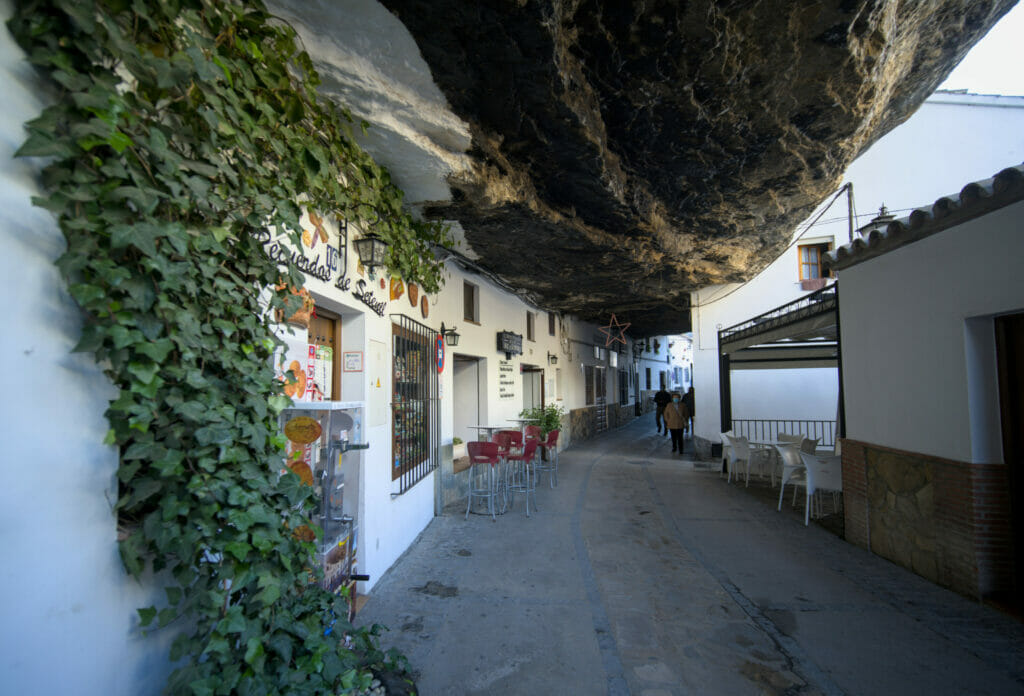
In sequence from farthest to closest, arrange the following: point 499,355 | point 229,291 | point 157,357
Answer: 1. point 499,355
2. point 229,291
3. point 157,357

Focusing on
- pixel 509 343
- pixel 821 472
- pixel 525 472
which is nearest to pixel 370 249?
pixel 525 472

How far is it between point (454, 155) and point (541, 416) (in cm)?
692

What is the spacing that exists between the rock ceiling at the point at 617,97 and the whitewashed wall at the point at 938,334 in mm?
1752

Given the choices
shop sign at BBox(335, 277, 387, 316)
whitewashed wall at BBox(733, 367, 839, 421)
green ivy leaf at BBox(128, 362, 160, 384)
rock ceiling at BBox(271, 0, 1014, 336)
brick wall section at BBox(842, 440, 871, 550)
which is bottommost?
brick wall section at BBox(842, 440, 871, 550)

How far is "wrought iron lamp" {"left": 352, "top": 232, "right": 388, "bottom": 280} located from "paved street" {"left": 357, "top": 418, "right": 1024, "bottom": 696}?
2820 millimetres

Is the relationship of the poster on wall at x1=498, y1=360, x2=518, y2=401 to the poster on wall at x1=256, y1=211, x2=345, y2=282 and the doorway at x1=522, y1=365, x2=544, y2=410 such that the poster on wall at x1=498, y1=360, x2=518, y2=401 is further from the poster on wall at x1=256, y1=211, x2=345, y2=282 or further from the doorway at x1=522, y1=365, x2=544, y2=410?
the poster on wall at x1=256, y1=211, x2=345, y2=282

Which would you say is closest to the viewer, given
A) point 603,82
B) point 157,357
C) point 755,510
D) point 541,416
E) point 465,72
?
A: point 157,357

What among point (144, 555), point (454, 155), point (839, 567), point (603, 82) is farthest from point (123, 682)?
point (839, 567)

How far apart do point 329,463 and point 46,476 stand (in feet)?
5.16

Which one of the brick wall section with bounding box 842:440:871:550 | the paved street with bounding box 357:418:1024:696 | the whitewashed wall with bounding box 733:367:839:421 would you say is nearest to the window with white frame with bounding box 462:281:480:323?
the paved street with bounding box 357:418:1024:696

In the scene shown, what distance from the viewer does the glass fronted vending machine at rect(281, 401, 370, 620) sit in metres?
2.49

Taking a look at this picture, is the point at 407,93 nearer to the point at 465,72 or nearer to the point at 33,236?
the point at 465,72

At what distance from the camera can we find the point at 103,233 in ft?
4.69

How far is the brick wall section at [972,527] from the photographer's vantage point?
3.58m
